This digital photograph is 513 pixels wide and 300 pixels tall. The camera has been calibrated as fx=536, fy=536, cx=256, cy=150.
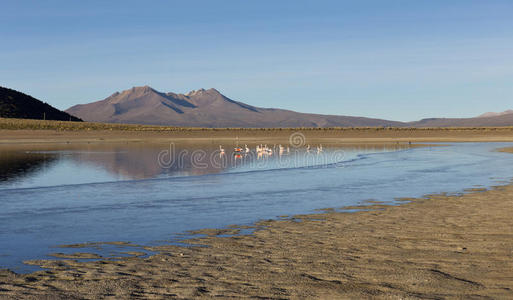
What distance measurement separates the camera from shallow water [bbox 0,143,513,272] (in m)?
10.3

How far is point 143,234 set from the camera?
33.1ft

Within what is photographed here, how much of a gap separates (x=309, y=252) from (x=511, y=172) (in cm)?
1641

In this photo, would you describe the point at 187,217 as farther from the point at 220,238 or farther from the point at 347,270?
the point at 347,270

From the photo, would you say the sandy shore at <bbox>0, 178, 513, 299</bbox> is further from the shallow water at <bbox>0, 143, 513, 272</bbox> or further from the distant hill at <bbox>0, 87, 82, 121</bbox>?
the distant hill at <bbox>0, 87, 82, 121</bbox>

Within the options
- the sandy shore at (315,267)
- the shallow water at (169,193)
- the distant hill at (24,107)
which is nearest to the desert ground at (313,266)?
the sandy shore at (315,267)

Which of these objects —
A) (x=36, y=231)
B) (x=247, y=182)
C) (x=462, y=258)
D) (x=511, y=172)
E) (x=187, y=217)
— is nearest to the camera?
(x=462, y=258)

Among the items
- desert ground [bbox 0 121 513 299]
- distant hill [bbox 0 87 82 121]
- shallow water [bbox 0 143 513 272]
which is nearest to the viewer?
desert ground [bbox 0 121 513 299]

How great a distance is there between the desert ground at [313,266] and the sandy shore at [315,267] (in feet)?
0.04

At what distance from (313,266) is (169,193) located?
29.9 feet

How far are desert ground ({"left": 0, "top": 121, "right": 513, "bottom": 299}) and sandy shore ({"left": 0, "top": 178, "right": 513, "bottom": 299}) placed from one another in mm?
14

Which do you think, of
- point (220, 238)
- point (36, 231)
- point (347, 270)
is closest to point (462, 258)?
point (347, 270)

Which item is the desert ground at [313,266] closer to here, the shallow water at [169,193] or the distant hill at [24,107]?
the shallow water at [169,193]

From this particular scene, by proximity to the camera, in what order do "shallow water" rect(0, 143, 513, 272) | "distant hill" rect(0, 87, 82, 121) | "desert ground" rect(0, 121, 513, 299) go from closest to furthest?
"desert ground" rect(0, 121, 513, 299) → "shallow water" rect(0, 143, 513, 272) → "distant hill" rect(0, 87, 82, 121)

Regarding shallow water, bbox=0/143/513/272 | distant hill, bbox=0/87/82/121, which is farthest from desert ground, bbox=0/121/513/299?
distant hill, bbox=0/87/82/121
